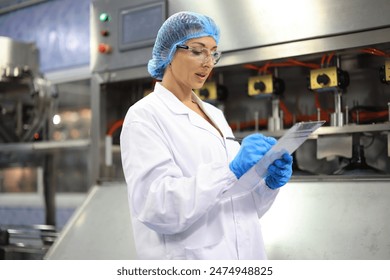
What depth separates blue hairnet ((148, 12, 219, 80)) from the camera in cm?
117

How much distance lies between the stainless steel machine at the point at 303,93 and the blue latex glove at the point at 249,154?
566 mm

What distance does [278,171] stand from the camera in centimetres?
111

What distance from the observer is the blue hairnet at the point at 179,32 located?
46.1 inches

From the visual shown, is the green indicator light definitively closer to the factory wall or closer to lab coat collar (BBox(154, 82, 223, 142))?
the factory wall

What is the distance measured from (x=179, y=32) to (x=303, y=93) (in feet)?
2.55

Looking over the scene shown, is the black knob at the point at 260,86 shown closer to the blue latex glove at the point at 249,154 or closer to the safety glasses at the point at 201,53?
the safety glasses at the point at 201,53

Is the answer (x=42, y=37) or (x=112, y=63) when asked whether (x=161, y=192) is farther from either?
(x=42, y=37)

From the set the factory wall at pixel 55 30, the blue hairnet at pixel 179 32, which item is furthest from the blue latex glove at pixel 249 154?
the factory wall at pixel 55 30

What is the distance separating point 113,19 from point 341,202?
45.7 inches

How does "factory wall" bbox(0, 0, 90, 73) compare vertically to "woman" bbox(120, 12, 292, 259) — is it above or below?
above

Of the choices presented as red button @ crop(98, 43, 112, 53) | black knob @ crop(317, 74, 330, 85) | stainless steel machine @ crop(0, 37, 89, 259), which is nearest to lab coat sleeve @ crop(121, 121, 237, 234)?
black knob @ crop(317, 74, 330, 85)

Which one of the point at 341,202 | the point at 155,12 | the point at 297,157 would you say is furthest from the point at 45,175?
the point at 341,202

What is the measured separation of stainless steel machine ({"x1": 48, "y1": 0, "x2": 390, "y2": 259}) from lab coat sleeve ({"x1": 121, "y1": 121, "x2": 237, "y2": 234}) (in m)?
0.59

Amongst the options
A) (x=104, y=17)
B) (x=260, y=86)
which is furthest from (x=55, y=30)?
(x=260, y=86)
